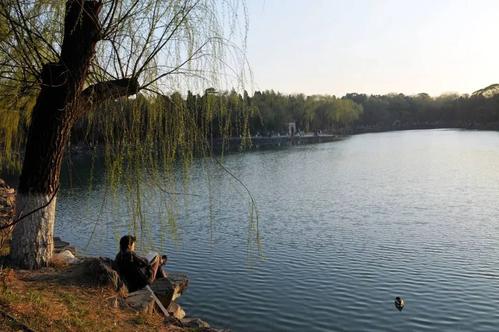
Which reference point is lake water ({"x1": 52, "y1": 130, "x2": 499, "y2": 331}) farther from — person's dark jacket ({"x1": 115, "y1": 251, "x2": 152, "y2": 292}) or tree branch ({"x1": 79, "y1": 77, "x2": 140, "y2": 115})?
tree branch ({"x1": 79, "y1": 77, "x2": 140, "y2": 115})

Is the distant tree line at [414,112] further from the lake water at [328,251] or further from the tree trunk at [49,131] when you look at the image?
the tree trunk at [49,131]

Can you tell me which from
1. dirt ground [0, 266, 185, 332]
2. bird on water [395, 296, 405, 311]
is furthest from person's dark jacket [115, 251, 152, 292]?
bird on water [395, 296, 405, 311]

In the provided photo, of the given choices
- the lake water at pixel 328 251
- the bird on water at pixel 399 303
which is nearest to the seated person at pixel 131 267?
the lake water at pixel 328 251

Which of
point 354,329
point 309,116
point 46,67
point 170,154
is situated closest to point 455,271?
point 354,329

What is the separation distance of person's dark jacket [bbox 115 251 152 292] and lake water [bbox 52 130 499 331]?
0.41 metres

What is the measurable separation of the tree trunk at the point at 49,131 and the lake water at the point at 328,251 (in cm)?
90

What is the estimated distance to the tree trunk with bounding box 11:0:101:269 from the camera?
5.96 m

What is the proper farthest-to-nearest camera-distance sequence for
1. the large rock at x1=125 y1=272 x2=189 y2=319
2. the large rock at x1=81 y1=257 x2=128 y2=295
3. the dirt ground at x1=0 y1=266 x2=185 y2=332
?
the large rock at x1=81 y1=257 x2=128 y2=295 < the large rock at x1=125 y1=272 x2=189 y2=319 < the dirt ground at x1=0 y1=266 x2=185 y2=332

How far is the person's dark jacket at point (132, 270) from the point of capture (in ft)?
24.7

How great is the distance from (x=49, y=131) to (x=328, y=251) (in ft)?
32.2

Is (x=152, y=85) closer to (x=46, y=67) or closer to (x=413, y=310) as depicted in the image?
(x=46, y=67)

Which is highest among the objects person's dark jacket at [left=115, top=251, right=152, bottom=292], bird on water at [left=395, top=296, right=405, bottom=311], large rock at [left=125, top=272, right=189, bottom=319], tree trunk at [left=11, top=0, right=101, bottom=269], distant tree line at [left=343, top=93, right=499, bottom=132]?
distant tree line at [left=343, top=93, right=499, bottom=132]

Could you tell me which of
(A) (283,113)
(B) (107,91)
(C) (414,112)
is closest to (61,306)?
(B) (107,91)

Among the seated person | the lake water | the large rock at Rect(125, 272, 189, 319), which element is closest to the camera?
the large rock at Rect(125, 272, 189, 319)
